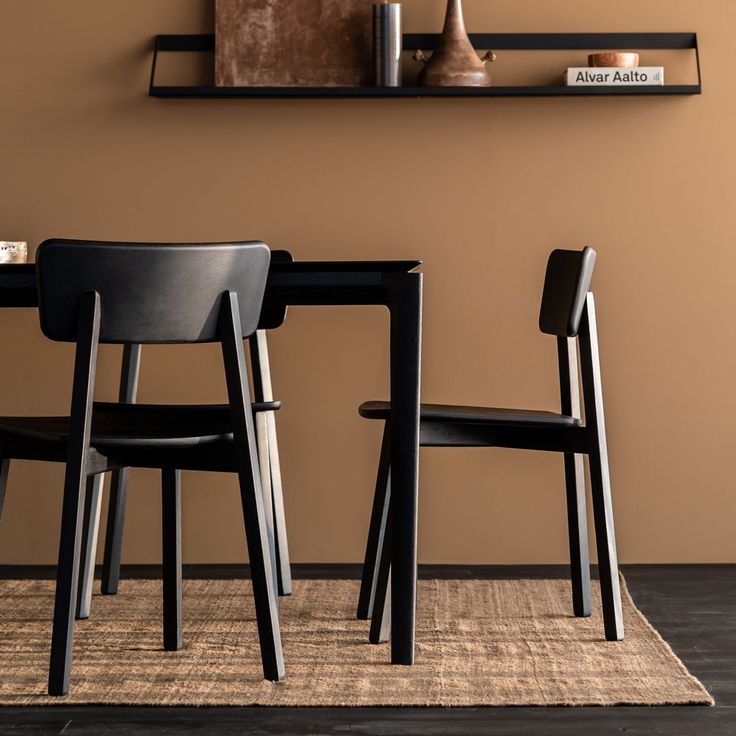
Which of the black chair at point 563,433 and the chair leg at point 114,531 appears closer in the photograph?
the black chair at point 563,433

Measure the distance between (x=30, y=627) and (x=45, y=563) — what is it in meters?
0.77

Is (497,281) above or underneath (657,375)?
above

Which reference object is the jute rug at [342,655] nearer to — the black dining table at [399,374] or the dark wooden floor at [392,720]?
the dark wooden floor at [392,720]

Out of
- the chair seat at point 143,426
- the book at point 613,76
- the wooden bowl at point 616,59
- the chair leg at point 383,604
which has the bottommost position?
the chair leg at point 383,604

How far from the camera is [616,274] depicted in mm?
3188

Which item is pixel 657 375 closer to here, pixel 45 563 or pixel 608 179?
pixel 608 179

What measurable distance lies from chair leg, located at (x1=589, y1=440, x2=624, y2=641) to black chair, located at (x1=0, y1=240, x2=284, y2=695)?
73cm

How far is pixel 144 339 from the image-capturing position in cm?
195

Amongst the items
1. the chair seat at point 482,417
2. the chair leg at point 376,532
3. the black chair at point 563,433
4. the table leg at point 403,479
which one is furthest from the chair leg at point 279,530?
the table leg at point 403,479

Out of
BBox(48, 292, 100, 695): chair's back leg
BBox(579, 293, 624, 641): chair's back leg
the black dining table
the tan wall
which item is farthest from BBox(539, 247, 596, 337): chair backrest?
BBox(48, 292, 100, 695): chair's back leg

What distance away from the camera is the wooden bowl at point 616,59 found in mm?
3076

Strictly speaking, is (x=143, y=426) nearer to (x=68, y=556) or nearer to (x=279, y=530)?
(x=68, y=556)

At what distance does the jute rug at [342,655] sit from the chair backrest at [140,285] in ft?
2.09

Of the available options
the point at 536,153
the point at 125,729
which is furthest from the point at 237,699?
the point at 536,153
